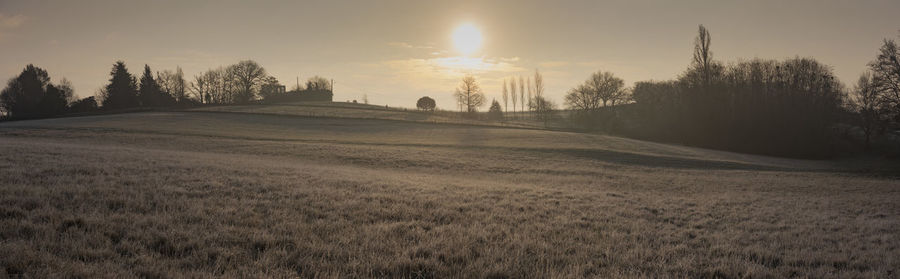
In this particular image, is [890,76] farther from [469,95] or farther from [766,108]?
Answer: [469,95]

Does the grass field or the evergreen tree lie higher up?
the evergreen tree

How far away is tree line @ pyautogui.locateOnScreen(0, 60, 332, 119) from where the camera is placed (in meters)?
73.9

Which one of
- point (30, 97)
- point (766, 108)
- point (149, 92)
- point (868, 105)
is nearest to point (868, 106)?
point (868, 105)

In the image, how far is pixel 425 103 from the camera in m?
97.9

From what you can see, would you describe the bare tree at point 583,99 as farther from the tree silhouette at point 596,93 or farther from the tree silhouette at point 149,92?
the tree silhouette at point 149,92

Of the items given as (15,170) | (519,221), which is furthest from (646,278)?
(15,170)

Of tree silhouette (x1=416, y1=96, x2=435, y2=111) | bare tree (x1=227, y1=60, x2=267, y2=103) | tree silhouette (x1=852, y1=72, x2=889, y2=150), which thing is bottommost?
tree silhouette (x1=852, y1=72, x2=889, y2=150)

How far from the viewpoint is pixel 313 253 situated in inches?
211

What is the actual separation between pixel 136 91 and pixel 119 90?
4.51m

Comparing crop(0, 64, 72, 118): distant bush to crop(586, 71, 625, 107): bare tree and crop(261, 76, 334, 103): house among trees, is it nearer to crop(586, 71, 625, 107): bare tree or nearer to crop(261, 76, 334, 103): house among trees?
crop(261, 76, 334, 103): house among trees

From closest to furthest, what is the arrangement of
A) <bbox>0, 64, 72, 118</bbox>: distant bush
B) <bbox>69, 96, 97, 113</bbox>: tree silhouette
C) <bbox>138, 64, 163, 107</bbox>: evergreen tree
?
<bbox>0, 64, 72, 118</bbox>: distant bush → <bbox>69, 96, 97, 113</bbox>: tree silhouette → <bbox>138, 64, 163, 107</bbox>: evergreen tree

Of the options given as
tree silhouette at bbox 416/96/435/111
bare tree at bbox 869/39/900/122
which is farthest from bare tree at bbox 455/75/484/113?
bare tree at bbox 869/39/900/122

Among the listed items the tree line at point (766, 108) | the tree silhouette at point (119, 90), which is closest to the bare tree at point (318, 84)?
the tree silhouette at point (119, 90)

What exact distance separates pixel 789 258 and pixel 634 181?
51.7ft
